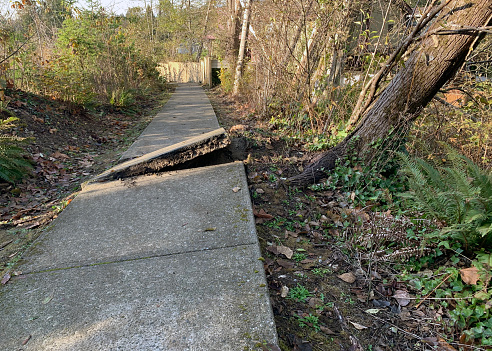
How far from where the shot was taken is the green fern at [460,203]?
2.06 metres

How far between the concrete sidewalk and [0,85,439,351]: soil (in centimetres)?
21

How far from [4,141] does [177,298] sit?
342cm

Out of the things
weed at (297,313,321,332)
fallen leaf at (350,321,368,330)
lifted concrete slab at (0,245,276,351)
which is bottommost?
fallen leaf at (350,321,368,330)

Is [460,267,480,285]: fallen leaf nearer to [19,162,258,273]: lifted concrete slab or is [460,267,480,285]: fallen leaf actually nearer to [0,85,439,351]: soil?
[0,85,439,351]: soil

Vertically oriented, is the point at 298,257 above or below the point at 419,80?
below

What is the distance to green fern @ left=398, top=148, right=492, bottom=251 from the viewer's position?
6.77 feet

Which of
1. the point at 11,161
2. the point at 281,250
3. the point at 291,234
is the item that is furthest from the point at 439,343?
the point at 11,161

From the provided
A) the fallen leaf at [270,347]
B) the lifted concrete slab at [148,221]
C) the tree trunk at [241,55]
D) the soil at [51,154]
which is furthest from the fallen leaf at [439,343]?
the tree trunk at [241,55]

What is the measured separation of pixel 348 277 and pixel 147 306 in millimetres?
1375

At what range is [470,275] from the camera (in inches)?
76.6

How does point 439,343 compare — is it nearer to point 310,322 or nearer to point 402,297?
point 402,297

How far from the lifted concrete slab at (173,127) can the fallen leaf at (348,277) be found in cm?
343

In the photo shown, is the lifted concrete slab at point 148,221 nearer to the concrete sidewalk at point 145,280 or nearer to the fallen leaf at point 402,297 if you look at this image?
the concrete sidewalk at point 145,280

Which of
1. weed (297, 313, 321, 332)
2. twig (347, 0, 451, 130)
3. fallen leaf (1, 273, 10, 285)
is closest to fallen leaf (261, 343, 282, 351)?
weed (297, 313, 321, 332)
